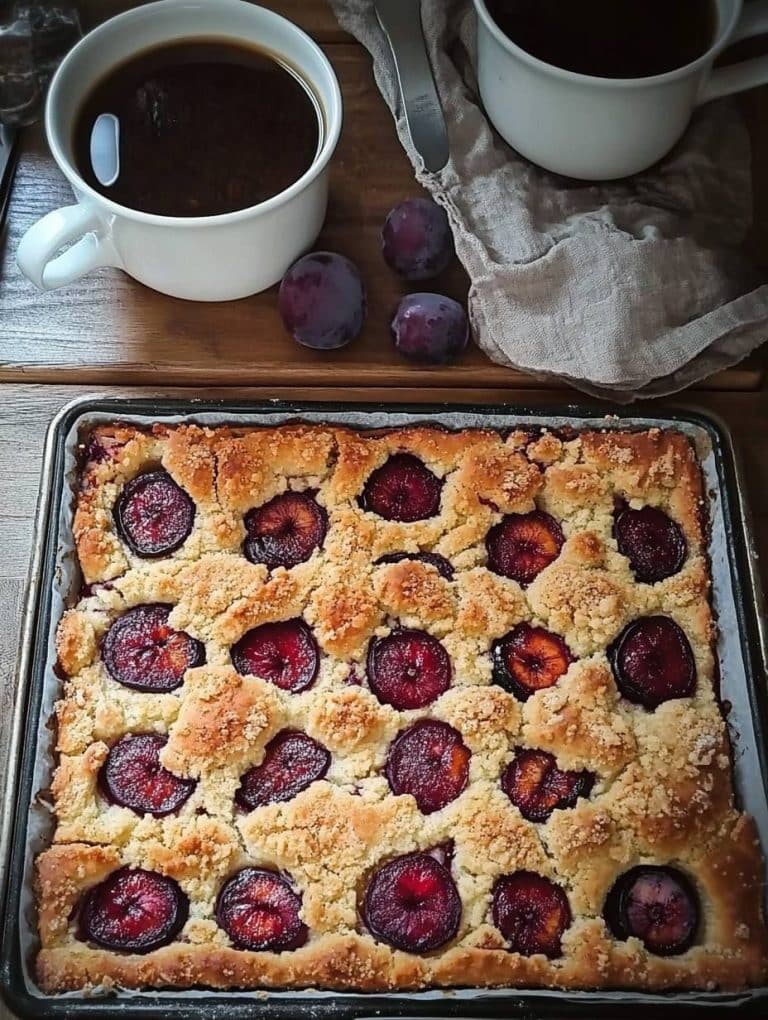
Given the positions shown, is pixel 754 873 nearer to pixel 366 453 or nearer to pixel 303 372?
pixel 366 453

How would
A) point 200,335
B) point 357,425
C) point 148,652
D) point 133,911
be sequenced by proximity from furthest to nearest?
point 200,335, point 357,425, point 148,652, point 133,911

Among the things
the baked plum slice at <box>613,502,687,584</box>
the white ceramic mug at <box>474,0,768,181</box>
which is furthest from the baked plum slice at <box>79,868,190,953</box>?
the white ceramic mug at <box>474,0,768,181</box>

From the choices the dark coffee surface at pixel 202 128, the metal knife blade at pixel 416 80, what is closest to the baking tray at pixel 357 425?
the dark coffee surface at pixel 202 128

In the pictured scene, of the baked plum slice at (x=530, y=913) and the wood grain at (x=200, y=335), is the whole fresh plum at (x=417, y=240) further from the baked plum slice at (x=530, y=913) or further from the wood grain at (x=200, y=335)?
the baked plum slice at (x=530, y=913)

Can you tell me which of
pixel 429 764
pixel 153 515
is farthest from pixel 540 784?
pixel 153 515

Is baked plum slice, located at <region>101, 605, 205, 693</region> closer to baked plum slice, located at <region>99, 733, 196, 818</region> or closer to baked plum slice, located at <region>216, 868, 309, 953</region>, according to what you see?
baked plum slice, located at <region>99, 733, 196, 818</region>

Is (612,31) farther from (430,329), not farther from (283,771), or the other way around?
(283,771)
